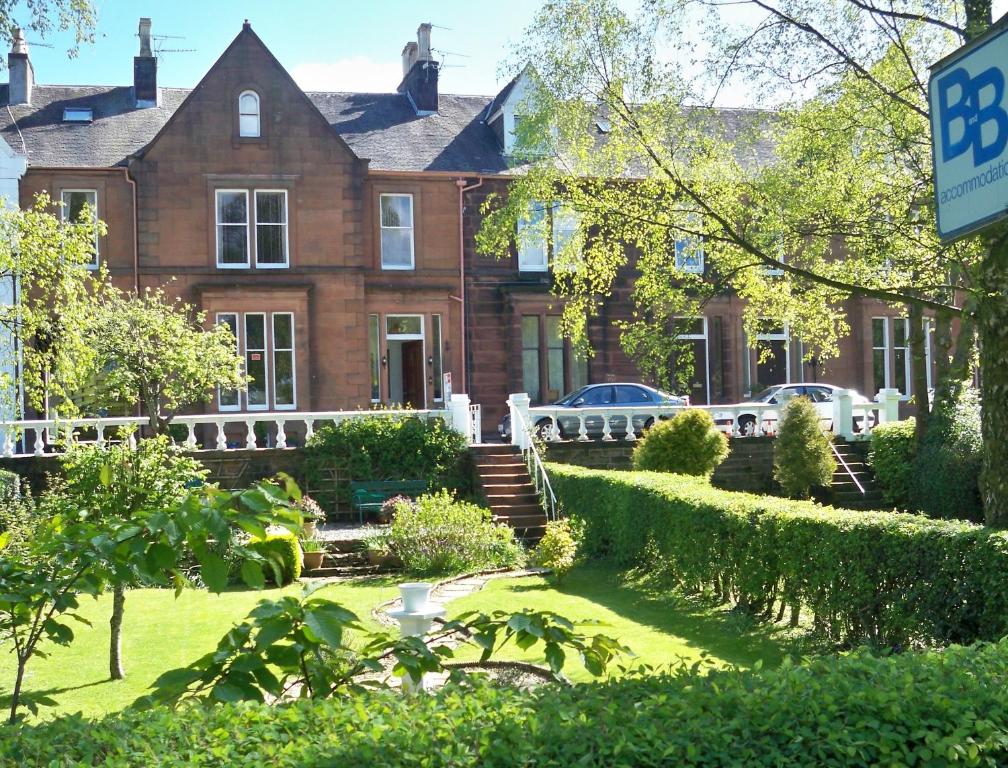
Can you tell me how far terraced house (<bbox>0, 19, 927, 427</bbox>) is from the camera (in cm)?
2945

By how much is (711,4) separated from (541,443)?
12.4 m

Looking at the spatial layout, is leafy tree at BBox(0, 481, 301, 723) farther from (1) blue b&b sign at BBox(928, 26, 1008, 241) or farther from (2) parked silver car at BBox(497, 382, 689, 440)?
(2) parked silver car at BBox(497, 382, 689, 440)

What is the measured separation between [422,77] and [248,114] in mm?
6806

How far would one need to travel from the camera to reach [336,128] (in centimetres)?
3297

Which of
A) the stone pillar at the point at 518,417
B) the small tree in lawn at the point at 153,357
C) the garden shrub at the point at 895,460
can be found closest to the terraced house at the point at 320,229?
the small tree in lawn at the point at 153,357

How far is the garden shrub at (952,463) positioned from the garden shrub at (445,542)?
372 inches

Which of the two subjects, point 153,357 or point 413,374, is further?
point 413,374

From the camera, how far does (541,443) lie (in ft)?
79.5

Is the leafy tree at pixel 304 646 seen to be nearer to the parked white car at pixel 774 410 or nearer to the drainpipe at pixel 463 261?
the parked white car at pixel 774 410

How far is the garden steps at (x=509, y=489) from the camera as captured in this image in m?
21.5

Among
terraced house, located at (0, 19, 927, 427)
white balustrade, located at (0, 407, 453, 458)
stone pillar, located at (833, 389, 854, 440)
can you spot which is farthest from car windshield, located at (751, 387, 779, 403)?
white balustrade, located at (0, 407, 453, 458)

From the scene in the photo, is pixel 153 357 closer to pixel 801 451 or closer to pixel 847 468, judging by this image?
pixel 801 451

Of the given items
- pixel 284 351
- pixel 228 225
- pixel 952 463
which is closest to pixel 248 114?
pixel 228 225

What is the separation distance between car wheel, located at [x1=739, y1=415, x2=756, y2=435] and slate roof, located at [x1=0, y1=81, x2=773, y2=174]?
739 cm
